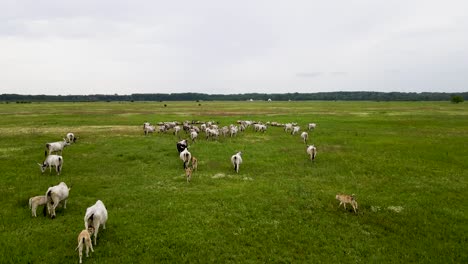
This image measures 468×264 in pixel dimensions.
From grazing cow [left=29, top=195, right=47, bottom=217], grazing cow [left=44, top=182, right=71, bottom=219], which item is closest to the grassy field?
grazing cow [left=29, top=195, right=47, bottom=217]

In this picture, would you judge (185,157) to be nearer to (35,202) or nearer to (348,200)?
(35,202)

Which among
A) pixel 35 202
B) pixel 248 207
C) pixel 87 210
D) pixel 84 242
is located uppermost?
pixel 87 210

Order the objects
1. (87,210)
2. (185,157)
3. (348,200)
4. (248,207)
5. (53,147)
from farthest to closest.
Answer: (53,147), (185,157), (248,207), (348,200), (87,210)

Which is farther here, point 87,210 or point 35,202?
point 35,202

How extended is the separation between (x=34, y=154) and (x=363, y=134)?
36644 mm

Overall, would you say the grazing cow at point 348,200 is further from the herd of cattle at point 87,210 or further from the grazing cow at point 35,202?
the grazing cow at point 35,202

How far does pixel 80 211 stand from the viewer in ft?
53.5

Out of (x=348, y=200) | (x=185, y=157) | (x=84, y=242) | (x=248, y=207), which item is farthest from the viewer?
(x=185, y=157)

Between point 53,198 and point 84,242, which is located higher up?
point 53,198

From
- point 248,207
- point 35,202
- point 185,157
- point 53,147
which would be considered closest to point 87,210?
point 35,202

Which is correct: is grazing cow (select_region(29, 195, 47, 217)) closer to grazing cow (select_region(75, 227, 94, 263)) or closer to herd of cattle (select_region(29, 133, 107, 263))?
herd of cattle (select_region(29, 133, 107, 263))

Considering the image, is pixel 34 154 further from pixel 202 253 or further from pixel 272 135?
pixel 272 135

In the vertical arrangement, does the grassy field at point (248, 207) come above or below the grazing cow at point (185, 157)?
below

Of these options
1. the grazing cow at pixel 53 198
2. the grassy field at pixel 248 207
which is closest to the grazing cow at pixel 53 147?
the grassy field at pixel 248 207
